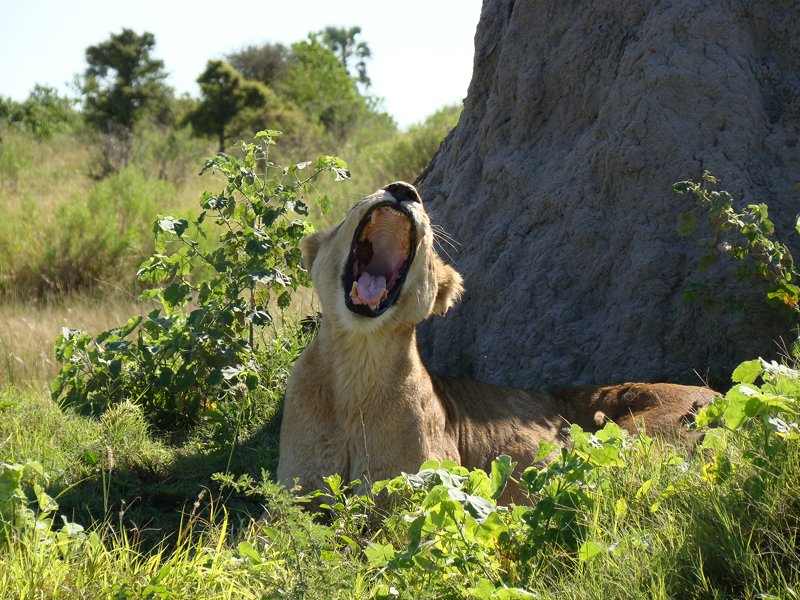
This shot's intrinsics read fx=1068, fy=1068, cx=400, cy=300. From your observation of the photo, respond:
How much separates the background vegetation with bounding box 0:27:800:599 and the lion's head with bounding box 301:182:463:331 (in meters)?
0.86

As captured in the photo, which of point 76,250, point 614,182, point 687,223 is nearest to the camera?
point 687,223

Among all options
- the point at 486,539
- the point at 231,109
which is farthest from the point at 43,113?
the point at 486,539

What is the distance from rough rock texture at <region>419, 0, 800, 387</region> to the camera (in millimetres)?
6340

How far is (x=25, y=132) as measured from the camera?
97.0ft

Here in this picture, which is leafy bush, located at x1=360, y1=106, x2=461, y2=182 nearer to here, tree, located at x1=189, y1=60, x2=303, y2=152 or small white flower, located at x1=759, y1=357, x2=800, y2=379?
tree, located at x1=189, y1=60, x2=303, y2=152

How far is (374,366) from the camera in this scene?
518 cm

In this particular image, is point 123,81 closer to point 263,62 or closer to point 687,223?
point 263,62

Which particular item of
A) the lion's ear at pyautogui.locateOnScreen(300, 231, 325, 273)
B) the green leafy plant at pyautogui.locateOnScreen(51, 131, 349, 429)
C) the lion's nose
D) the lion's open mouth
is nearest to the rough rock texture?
the green leafy plant at pyautogui.locateOnScreen(51, 131, 349, 429)

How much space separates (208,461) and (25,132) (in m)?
25.7

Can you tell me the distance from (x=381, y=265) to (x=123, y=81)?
24.6 metres

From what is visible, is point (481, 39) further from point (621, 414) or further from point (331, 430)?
point (331, 430)

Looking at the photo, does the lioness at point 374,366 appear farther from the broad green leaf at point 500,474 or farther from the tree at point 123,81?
the tree at point 123,81

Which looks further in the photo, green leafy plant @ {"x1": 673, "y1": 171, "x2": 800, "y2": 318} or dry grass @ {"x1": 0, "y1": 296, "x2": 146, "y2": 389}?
dry grass @ {"x1": 0, "y1": 296, "x2": 146, "y2": 389}

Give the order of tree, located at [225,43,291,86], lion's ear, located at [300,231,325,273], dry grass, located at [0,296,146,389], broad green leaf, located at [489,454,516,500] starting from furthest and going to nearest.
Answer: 1. tree, located at [225,43,291,86]
2. dry grass, located at [0,296,146,389]
3. lion's ear, located at [300,231,325,273]
4. broad green leaf, located at [489,454,516,500]
